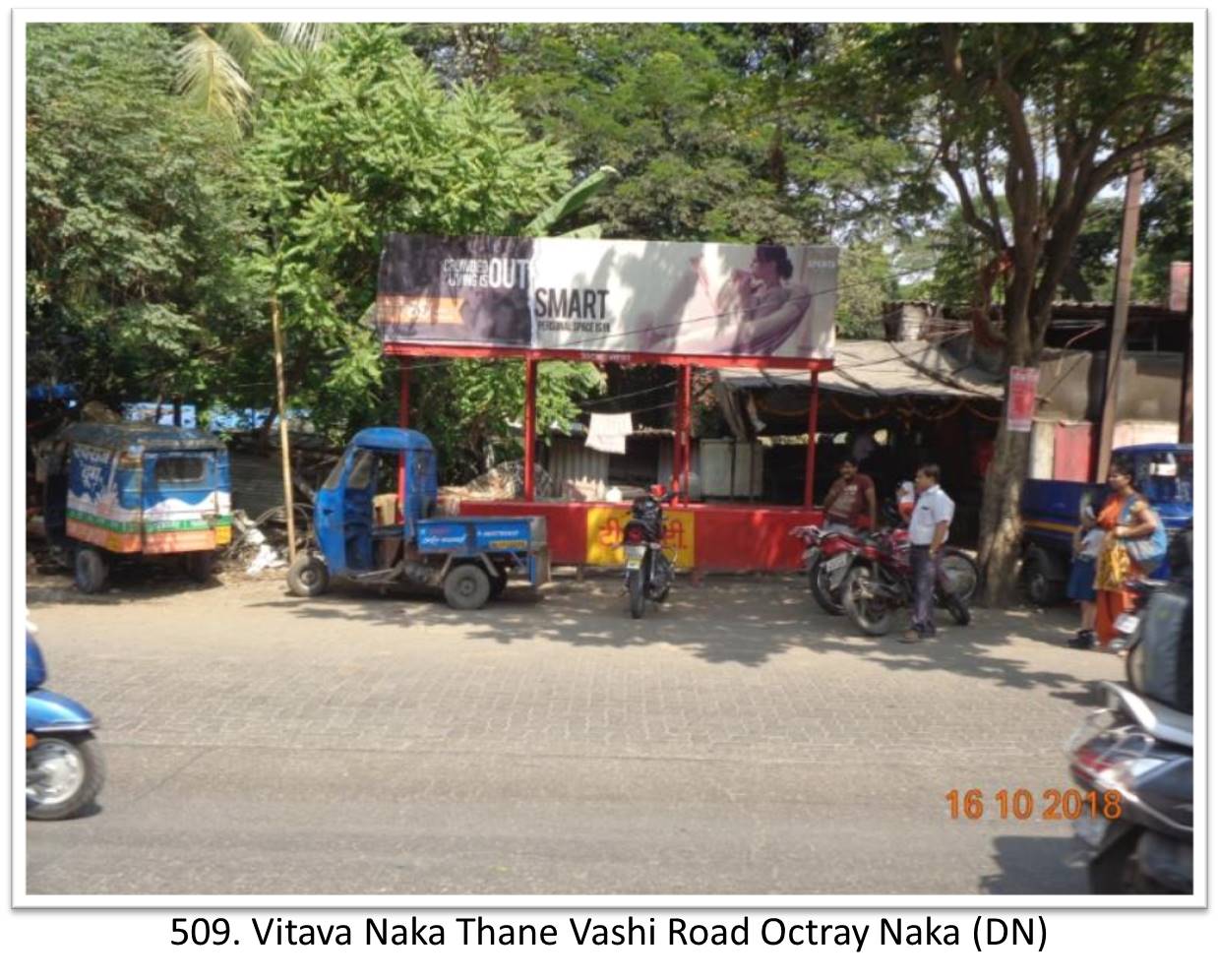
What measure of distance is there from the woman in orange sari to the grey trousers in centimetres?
144

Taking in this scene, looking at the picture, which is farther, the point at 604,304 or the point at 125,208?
the point at 604,304

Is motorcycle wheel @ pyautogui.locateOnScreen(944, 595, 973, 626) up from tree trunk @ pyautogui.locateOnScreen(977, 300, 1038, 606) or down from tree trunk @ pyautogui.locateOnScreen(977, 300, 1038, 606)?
down

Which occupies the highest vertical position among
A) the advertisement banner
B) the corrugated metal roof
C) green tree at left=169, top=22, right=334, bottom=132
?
green tree at left=169, top=22, right=334, bottom=132

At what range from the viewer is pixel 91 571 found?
12562 mm

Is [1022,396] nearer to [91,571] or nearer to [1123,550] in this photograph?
[1123,550]

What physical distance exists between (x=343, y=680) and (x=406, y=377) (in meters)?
6.51

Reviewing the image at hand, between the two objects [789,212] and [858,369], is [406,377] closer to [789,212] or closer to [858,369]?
[858,369]

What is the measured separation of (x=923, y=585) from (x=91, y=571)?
9.54 m

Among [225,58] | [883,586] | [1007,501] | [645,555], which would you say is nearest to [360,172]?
[225,58]

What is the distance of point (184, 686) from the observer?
25.7 ft

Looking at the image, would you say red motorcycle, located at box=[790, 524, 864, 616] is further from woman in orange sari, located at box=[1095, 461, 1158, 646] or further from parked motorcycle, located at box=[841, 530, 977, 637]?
woman in orange sari, located at box=[1095, 461, 1158, 646]

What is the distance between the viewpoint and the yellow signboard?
13.5m

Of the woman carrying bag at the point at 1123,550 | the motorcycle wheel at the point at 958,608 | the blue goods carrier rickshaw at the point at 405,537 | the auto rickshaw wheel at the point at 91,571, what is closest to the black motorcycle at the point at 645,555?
the blue goods carrier rickshaw at the point at 405,537
